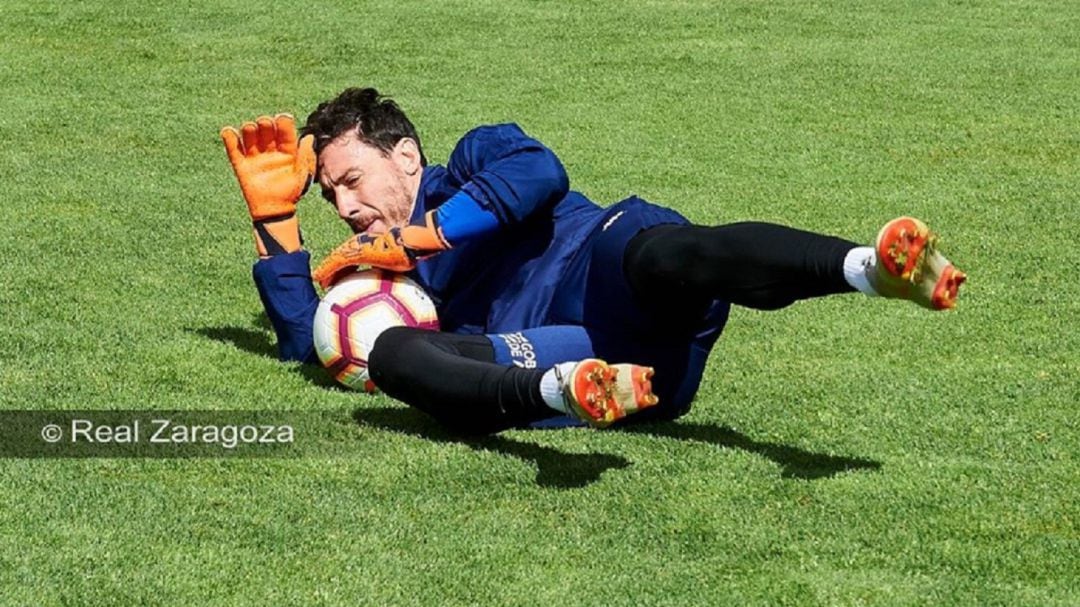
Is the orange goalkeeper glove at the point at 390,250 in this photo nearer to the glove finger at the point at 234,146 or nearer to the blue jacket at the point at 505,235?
the blue jacket at the point at 505,235

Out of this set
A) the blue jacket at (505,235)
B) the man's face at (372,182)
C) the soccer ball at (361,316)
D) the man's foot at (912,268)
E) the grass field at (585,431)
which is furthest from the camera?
the man's face at (372,182)

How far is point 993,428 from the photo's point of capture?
6.54 meters

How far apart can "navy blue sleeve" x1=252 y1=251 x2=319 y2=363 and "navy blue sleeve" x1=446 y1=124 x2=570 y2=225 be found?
0.99m

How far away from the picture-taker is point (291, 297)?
23.5 ft

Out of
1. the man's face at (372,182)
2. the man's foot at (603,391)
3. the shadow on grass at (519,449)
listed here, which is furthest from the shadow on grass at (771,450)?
the man's face at (372,182)

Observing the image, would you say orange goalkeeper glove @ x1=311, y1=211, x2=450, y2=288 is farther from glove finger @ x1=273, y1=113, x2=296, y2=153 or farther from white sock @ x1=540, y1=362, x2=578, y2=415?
white sock @ x1=540, y1=362, x2=578, y2=415

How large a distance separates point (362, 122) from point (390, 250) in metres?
0.71

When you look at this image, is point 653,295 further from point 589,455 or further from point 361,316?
point 361,316

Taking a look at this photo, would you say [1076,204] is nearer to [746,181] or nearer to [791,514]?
[746,181]

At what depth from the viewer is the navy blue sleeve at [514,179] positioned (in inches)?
247

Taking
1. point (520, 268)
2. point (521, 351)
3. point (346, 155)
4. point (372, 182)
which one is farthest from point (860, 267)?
point (346, 155)

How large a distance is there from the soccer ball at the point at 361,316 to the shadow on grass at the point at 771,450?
0.97 meters

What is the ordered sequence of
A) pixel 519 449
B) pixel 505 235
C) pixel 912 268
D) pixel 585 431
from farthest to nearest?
1. pixel 505 235
2. pixel 585 431
3. pixel 519 449
4. pixel 912 268

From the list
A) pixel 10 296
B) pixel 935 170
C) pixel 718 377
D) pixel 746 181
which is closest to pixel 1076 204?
pixel 935 170
